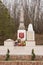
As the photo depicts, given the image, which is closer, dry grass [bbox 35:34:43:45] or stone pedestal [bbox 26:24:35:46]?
stone pedestal [bbox 26:24:35:46]

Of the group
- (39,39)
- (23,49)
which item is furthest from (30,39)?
(39,39)

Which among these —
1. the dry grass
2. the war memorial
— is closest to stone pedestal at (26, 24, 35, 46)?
the war memorial

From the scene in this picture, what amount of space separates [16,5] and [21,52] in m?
4.40

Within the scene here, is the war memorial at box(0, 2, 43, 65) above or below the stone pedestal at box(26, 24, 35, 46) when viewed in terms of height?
below

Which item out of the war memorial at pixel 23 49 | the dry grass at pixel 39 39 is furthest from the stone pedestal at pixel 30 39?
the dry grass at pixel 39 39

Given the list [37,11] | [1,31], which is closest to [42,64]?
[1,31]

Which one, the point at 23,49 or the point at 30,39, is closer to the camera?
the point at 23,49

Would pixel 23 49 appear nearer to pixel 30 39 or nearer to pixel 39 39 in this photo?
pixel 30 39

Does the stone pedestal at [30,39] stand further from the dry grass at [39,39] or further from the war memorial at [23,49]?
the dry grass at [39,39]

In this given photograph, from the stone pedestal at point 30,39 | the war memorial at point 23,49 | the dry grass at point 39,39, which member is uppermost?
the stone pedestal at point 30,39

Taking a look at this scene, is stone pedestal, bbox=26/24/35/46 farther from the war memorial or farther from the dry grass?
the dry grass

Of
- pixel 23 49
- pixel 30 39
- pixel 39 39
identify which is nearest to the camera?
pixel 23 49

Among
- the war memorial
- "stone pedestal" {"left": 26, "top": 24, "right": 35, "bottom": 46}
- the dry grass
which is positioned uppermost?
"stone pedestal" {"left": 26, "top": 24, "right": 35, "bottom": 46}

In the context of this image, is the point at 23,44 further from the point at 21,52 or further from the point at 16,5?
the point at 16,5
